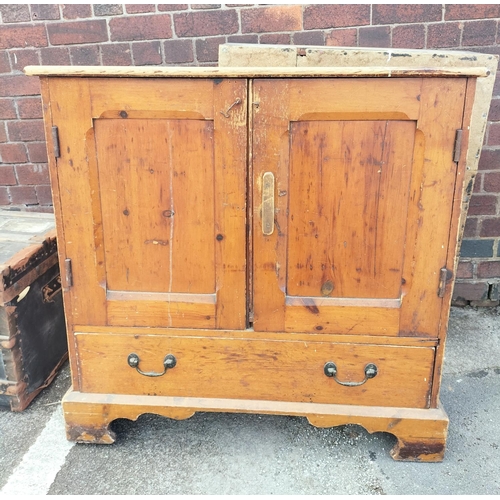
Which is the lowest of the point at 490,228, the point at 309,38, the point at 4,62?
the point at 490,228

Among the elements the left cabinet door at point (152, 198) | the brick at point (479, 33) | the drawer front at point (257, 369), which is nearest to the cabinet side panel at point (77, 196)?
the left cabinet door at point (152, 198)

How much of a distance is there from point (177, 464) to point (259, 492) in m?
0.30

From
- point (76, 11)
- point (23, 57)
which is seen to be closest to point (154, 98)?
point (76, 11)

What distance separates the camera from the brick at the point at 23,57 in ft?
7.59

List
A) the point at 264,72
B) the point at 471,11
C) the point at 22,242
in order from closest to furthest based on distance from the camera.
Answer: the point at 264,72 → the point at 22,242 → the point at 471,11

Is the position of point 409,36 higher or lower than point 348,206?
higher

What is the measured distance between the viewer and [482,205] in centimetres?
247

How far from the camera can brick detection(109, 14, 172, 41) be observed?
88.3 inches

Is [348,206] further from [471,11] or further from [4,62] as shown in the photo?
[4,62]

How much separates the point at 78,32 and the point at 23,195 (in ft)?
2.93

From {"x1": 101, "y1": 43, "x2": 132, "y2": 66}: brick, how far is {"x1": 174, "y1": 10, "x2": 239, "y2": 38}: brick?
264 mm

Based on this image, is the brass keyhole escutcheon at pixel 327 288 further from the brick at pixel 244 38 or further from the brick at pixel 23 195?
the brick at pixel 23 195

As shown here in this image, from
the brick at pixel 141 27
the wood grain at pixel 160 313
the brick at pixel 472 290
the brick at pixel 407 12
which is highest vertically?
the brick at pixel 407 12

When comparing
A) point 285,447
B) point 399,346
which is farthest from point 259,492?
point 399,346
